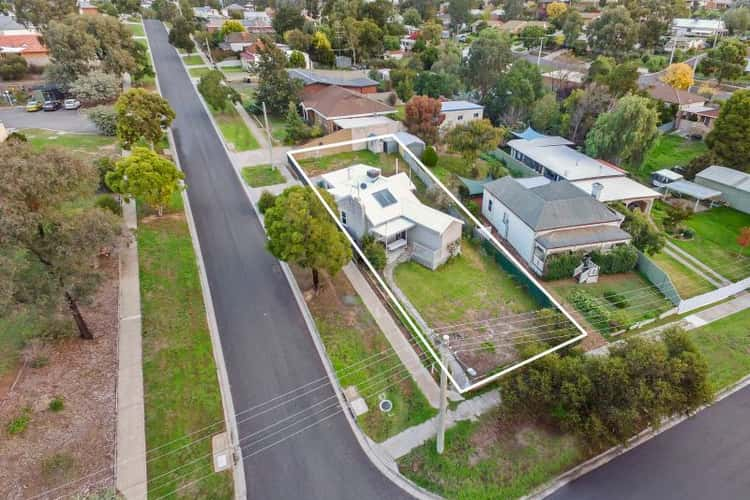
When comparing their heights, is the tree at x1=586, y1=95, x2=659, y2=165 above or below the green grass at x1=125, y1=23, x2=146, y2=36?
below

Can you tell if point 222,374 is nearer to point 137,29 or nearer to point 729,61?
point 729,61

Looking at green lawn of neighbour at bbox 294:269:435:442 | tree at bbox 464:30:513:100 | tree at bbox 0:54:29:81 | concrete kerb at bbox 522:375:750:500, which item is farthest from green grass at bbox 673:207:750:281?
tree at bbox 0:54:29:81

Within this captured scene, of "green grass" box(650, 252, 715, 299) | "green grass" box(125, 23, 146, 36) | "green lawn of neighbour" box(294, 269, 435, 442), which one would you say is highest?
"green grass" box(125, 23, 146, 36)

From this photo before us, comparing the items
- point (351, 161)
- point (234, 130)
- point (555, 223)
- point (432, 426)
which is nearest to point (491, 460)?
point (432, 426)

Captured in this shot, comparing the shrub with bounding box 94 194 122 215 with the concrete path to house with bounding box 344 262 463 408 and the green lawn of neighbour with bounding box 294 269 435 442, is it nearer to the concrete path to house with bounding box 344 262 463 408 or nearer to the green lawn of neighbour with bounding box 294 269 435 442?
the green lawn of neighbour with bounding box 294 269 435 442

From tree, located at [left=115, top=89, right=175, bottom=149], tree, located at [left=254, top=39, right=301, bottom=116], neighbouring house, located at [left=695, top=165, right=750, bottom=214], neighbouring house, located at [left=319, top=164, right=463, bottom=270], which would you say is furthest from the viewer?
tree, located at [left=254, top=39, right=301, bottom=116]

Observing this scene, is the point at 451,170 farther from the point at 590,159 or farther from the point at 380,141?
the point at 590,159

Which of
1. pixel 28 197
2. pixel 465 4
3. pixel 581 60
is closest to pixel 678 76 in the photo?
pixel 581 60
